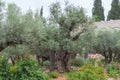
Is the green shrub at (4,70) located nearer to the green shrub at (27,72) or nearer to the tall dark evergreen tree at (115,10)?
the green shrub at (27,72)

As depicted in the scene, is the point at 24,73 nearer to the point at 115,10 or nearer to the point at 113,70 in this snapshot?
the point at 113,70

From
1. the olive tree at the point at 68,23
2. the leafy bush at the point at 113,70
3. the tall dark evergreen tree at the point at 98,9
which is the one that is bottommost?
the leafy bush at the point at 113,70

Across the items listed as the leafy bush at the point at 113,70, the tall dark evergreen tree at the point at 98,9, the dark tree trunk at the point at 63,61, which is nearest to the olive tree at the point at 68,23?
the dark tree trunk at the point at 63,61

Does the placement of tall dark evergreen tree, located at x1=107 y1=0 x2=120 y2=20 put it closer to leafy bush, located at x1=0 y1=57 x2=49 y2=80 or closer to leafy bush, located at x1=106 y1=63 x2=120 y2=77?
leafy bush, located at x1=106 y1=63 x2=120 y2=77

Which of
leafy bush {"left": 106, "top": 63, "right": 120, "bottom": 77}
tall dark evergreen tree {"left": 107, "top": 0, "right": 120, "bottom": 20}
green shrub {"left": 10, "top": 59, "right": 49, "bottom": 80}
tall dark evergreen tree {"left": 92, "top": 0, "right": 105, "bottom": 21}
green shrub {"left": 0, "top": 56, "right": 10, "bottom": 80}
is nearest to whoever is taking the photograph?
green shrub {"left": 10, "top": 59, "right": 49, "bottom": 80}

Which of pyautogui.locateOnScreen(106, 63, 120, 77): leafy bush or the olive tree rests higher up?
the olive tree

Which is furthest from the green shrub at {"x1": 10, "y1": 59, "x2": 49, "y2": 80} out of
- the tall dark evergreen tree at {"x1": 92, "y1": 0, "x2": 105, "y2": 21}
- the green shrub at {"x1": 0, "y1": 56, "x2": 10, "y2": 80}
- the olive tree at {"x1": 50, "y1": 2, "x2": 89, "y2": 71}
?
the tall dark evergreen tree at {"x1": 92, "y1": 0, "x2": 105, "y2": 21}

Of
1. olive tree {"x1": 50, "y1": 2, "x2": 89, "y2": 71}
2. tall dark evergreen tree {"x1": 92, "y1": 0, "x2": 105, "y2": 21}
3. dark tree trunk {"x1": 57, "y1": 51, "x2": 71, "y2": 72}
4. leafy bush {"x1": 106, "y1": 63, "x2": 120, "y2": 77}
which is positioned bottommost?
leafy bush {"x1": 106, "y1": 63, "x2": 120, "y2": 77}

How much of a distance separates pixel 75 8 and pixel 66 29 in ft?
4.53

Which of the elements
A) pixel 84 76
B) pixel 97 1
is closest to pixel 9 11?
pixel 84 76

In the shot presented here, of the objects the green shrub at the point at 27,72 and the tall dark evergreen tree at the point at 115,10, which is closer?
the green shrub at the point at 27,72

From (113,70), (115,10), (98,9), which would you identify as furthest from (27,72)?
(98,9)

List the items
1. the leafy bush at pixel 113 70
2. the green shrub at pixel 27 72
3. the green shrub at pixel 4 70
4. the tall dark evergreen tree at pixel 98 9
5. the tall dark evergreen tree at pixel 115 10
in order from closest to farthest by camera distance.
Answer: the green shrub at pixel 27 72
the green shrub at pixel 4 70
the leafy bush at pixel 113 70
the tall dark evergreen tree at pixel 115 10
the tall dark evergreen tree at pixel 98 9

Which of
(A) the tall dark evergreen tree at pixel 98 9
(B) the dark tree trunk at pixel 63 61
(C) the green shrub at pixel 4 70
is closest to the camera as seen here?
(C) the green shrub at pixel 4 70
